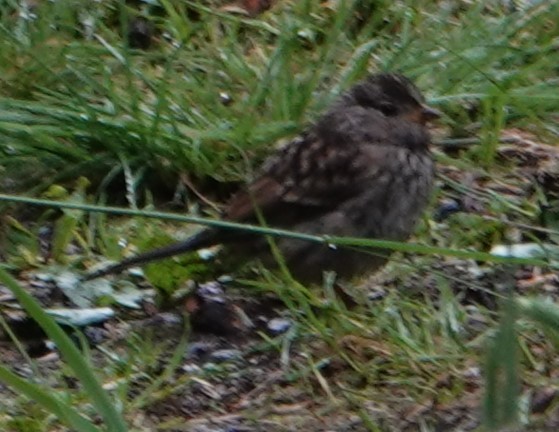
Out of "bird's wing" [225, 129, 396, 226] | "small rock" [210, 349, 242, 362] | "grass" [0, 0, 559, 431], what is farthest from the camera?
"bird's wing" [225, 129, 396, 226]

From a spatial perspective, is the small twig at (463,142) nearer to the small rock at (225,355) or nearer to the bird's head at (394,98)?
the bird's head at (394,98)

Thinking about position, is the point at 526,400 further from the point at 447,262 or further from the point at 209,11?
the point at 209,11

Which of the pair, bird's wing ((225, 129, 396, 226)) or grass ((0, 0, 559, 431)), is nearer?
grass ((0, 0, 559, 431))

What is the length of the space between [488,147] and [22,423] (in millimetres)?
2005

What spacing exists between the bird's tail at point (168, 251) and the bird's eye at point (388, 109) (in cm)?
72

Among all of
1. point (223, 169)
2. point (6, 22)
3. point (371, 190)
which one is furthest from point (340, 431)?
point (6, 22)

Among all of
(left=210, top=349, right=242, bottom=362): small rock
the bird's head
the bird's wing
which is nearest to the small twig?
the bird's head

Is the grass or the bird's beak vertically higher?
the bird's beak

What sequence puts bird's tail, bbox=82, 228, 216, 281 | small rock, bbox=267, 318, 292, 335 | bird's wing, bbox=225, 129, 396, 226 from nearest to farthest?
1. small rock, bbox=267, 318, 292, 335
2. bird's tail, bbox=82, 228, 216, 281
3. bird's wing, bbox=225, 129, 396, 226

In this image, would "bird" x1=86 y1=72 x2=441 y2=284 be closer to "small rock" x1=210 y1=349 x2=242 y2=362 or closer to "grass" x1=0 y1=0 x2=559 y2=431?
"grass" x1=0 y1=0 x2=559 y2=431

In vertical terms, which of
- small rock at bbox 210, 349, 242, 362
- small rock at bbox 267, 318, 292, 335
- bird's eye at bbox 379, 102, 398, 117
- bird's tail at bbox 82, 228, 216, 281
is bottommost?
small rock at bbox 210, 349, 242, 362

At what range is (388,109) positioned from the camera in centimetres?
421

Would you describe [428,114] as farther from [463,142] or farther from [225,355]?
[225,355]

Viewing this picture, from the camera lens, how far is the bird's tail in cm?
373
